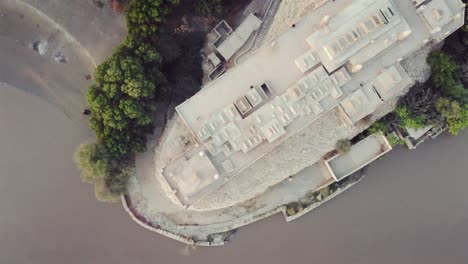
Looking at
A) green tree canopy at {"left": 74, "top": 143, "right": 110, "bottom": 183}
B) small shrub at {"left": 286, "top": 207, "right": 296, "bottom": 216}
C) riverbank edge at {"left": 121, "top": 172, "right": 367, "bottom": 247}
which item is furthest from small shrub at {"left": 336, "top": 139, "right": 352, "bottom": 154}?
green tree canopy at {"left": 74, "top": 143, "right": 110, "bottom": 183}

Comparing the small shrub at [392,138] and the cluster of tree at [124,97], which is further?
the small shrub at [392,138]

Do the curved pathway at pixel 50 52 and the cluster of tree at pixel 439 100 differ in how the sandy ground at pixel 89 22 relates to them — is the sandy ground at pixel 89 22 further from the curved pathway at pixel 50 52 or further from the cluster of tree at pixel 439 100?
the cluster of tree at pixel 439 100

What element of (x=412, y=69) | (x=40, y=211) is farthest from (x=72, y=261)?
(x=412, y=69)

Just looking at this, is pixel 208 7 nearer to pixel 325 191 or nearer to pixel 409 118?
pixel 325 191

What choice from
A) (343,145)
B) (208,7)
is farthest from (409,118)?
(208,7)

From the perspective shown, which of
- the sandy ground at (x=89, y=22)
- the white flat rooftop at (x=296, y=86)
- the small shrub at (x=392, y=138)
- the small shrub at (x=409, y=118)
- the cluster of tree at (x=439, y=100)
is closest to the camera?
the white flat rooftop at (x=296, y=86)

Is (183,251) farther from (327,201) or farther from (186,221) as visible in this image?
(327,201)

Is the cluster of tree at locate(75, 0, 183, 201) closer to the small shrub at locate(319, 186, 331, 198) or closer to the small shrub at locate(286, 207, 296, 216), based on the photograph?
the small shrub at locate(286, 207, 296, 216)

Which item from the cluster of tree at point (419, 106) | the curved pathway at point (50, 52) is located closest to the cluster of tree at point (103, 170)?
the curved pathway at point (50, 52)

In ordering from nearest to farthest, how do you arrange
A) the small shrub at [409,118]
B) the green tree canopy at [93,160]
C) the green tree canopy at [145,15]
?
the green tree canopy at [145,15] < the green tree canopy at [93,160] < the small shrub at [409,118]
